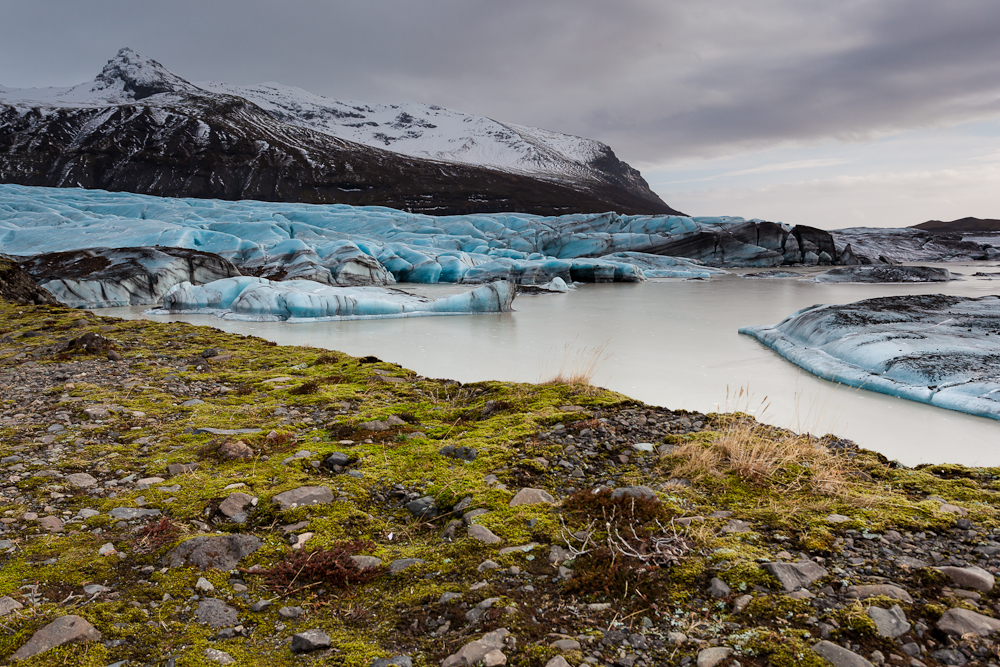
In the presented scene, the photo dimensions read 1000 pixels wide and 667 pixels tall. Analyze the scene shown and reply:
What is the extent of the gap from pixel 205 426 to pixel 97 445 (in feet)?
2.64

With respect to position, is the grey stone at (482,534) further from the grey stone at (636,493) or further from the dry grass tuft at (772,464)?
the dry grass tuft at (772,464)

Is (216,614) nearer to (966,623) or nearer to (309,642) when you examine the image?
(309,642)

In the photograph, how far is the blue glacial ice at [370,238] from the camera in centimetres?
3067

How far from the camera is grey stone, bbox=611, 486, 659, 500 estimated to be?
3.18m

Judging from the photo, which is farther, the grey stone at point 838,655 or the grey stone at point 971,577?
the grey stone at point 971,577

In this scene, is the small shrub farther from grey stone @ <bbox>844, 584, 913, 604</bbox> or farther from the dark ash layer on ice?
the dark ash layer on ice

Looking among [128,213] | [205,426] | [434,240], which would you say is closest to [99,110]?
[128,213]

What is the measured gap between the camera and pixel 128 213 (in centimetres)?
4450

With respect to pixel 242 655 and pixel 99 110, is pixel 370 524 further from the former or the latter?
pixel 99 110

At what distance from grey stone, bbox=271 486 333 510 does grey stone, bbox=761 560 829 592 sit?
2.59 m

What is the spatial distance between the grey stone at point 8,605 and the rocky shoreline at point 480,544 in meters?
0.02

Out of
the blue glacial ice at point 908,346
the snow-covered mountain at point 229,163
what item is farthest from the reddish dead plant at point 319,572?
the snow-covered mountain at point 229,163

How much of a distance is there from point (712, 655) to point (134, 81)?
25160cm

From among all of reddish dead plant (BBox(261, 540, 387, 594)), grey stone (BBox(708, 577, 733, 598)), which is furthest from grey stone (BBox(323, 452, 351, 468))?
grey stone (BBox(708, 577, 733, 598))
